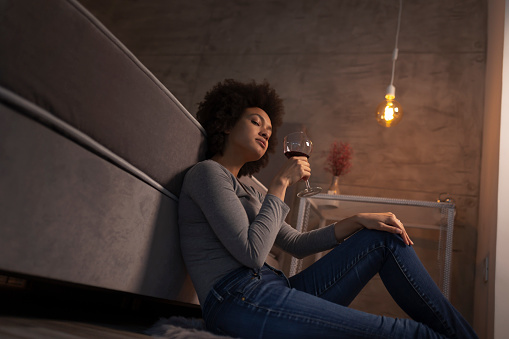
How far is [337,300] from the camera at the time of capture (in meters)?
1.35

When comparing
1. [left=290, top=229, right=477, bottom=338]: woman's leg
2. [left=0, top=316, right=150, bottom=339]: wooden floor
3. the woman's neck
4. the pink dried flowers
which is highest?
the pink dried flowers

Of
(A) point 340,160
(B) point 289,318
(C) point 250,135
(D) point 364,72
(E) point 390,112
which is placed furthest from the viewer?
(D) point 364,72

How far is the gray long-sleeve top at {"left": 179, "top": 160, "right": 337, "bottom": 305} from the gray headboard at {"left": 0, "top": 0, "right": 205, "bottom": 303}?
70 mm

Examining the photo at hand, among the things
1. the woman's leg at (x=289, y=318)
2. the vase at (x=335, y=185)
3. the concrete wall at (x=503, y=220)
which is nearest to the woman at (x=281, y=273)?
the woman's leg at (x=289, y=318)

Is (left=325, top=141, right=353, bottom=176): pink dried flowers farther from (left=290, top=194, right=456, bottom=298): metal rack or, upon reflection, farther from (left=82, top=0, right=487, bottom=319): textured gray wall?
(left=290, top=194, right=456, bottom=298): metal rack

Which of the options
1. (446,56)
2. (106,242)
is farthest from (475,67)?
(106,242)

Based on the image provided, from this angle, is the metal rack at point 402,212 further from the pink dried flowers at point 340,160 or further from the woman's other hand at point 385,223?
the woman's other hand at point 385,223

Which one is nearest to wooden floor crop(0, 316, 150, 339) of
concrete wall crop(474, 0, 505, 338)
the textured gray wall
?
concrete wall crop(474, 0, 505, 338)

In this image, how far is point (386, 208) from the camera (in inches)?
96.0

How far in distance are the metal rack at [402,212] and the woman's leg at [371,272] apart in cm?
103

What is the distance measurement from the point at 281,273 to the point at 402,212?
1.36 metres

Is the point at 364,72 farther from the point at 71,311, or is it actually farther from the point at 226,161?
the point at 71,311

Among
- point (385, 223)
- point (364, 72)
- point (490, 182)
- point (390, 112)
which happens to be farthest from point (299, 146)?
point (364, 72)

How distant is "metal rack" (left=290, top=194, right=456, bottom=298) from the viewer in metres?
2.34
